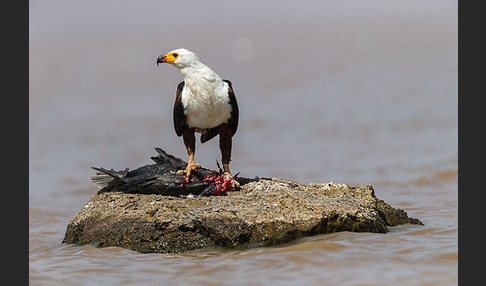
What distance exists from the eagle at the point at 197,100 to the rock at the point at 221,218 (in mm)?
679

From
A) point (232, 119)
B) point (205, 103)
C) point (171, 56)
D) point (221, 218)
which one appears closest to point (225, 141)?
point (232, 119)

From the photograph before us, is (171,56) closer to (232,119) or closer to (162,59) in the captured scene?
(162,59)

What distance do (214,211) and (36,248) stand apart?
2.70 metres

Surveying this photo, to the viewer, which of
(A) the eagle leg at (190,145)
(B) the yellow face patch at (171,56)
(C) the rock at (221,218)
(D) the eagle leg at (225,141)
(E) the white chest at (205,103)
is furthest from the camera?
(D) the eagle leg at (225,141)

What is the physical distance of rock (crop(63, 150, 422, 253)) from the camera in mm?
7969

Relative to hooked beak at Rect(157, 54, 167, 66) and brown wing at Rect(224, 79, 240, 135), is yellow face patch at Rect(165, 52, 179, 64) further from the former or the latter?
brown wing at Rect(224, 79, 240, 135)

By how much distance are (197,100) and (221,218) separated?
1.69 metres

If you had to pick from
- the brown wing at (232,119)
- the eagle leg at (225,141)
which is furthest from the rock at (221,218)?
the brown wing at (232,119)

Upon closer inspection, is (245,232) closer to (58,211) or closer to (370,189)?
(370,189)

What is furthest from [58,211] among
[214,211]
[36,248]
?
[214,211]

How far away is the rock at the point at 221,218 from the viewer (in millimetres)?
7969

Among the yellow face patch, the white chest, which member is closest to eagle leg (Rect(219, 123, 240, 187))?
the white chest

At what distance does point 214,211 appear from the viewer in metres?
8.14

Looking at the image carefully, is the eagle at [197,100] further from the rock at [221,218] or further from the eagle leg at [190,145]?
the rock at [221,218]
